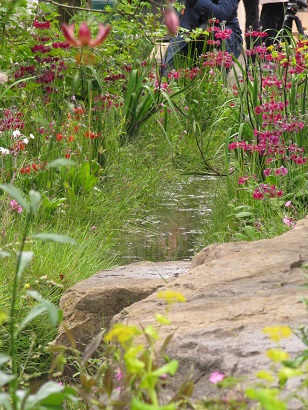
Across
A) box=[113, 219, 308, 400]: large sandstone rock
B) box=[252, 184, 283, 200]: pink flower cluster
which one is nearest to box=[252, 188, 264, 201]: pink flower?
box=[252, 184, 283, 200]: pink flower cluster

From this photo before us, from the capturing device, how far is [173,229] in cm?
594

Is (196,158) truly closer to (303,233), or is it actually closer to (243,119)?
(243,119)

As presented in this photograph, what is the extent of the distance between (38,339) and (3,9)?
2.59 m

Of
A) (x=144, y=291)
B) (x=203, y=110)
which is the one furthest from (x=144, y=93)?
(x=144, y=291)

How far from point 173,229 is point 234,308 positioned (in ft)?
10.8

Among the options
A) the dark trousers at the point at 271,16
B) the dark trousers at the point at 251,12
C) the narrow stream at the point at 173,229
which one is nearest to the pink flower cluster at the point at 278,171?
the narrow stream at the point at 173,229

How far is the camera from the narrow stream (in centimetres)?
533

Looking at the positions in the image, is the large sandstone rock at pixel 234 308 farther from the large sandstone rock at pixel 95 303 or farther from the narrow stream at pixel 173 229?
the narrow stream at pixel 173 229

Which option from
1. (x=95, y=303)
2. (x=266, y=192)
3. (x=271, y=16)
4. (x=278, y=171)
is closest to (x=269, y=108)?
(x=278, y=171)

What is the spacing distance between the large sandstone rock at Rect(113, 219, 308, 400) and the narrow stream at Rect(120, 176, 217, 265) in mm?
1587

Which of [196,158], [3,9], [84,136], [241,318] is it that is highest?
[3,9]

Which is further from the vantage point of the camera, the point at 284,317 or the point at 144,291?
the point at 144,291

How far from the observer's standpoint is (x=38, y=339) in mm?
3908

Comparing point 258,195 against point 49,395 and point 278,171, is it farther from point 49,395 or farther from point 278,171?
point 49,395
